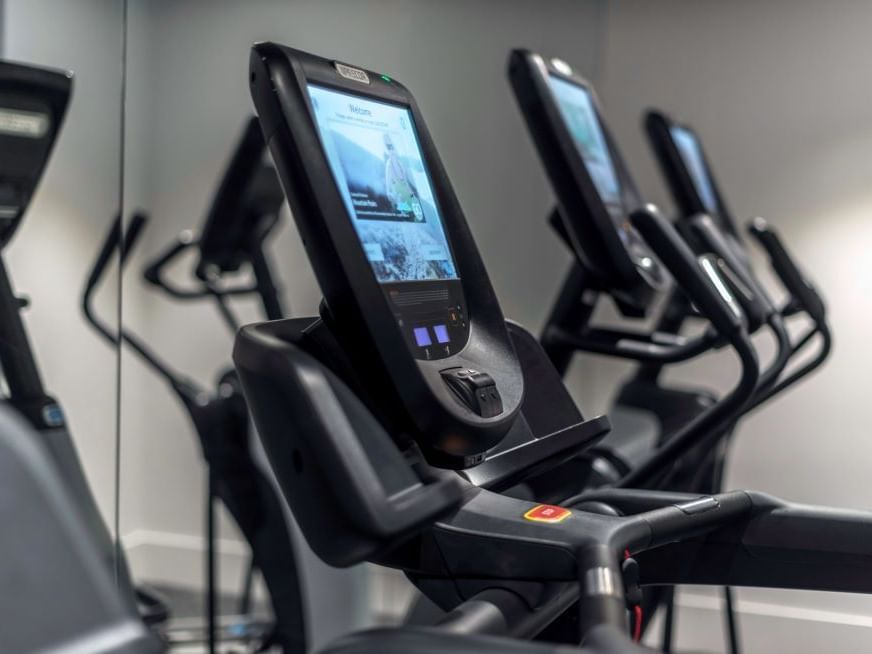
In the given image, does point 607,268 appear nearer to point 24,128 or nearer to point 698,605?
point 24,128

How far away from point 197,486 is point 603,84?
2049mm

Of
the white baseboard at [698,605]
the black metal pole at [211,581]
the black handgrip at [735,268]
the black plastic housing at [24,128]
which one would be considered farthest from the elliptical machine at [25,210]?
the white baseboard at [698,605]

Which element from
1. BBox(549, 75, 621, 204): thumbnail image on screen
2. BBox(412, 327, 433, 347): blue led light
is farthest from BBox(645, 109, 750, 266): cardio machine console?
BBox(412, 327, 433, 347): blue led light

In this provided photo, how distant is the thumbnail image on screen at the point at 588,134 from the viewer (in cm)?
214

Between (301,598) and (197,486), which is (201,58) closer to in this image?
(197,486)

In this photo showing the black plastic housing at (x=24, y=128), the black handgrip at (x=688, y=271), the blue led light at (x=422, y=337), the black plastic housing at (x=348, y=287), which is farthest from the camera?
the black handgrip at (x=688, y=271)

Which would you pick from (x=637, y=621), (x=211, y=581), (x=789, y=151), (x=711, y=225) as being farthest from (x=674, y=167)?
(x=637, y=621)

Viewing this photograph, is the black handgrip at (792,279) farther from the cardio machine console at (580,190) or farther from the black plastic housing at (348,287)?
the black plastic housing at (348,287)

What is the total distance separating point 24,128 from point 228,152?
2458 millimetres

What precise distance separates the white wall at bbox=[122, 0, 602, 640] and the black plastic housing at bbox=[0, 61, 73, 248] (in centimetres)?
160

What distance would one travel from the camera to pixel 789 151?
12.7 ft

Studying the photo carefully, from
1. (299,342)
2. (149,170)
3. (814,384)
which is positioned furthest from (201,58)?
(299,342)

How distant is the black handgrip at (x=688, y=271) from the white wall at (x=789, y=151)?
187 centimetres

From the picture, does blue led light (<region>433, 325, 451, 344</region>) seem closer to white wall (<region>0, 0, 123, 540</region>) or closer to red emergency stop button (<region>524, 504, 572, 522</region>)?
red emergency stop button (<region>524, 504, 572, 522</region>)
